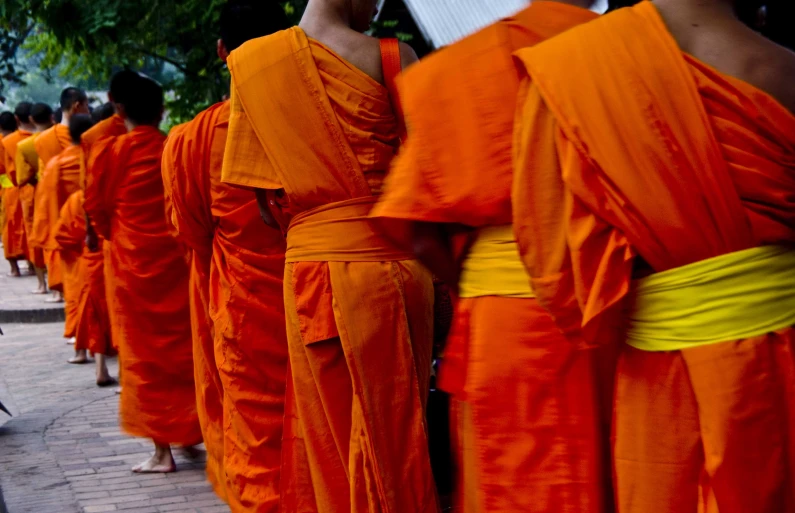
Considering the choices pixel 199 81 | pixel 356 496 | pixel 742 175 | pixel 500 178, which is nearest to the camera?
pixel 742 175

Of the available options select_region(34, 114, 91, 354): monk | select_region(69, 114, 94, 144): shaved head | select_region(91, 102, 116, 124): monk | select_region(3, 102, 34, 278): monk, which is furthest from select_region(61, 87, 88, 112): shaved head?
select_region(3, 102, 34, 278): monk

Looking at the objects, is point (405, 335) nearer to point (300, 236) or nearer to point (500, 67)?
point (300, 236)

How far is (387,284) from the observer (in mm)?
3811

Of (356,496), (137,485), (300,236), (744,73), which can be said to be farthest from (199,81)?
(744,73)

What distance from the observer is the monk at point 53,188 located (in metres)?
10.9

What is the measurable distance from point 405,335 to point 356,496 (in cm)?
55

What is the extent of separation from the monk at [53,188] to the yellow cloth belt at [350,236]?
284 inches

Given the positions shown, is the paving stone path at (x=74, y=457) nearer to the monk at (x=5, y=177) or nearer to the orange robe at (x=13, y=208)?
the orange robe at (x=13, y=208)

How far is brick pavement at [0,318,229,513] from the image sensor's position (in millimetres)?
5520

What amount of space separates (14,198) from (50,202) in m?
4.29

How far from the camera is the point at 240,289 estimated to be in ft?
15.9

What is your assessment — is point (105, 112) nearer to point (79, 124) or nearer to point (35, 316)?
point (79, 124)

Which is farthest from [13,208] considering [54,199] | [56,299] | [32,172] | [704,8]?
[704,8]

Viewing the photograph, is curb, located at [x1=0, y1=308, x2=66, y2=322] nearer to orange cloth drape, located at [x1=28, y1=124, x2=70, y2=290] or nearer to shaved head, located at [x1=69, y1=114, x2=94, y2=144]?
orange cloth drape, located at [x1=28, y1=124, x2=70, y2=290]
